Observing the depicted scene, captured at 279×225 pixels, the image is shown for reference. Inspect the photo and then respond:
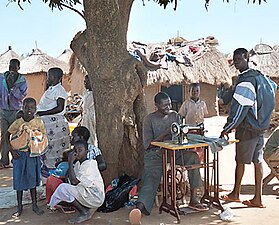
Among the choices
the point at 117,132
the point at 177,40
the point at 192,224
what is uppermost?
the point at 177,40

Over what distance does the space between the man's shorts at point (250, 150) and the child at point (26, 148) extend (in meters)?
2.44

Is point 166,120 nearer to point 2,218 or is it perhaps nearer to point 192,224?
point 192,224

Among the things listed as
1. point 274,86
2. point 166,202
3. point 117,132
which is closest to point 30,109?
point 117,132

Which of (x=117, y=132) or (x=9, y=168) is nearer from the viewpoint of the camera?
(x=117, y=132)

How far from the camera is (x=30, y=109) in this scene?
4.75 metres

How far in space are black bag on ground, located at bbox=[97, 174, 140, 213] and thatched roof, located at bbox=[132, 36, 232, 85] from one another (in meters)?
10.0

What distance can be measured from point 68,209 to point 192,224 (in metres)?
1.52

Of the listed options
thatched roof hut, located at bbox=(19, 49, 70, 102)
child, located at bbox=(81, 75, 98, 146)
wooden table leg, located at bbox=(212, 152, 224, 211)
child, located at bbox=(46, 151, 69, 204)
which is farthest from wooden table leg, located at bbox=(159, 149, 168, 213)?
thatched roof hut, located at bbox=(19, 49, 70, 102)

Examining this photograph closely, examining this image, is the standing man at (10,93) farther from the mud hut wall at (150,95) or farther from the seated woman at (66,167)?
the mud hut wall at (150,95)

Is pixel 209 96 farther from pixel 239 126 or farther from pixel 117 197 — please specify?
pixel 117 197

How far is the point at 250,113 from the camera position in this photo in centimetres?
493

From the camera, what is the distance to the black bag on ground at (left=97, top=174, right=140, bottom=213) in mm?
4910

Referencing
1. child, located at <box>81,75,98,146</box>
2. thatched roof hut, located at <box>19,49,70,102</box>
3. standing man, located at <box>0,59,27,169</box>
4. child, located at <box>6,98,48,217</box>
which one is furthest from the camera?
thatched roof hut, located at <box>19,49,70,102</box>

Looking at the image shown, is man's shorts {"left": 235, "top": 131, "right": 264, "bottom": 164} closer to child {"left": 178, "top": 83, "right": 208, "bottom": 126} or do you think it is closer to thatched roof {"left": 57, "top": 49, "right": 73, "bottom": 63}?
child {"left": 178, "top": 83, "right": 208, "bottom": 126}
